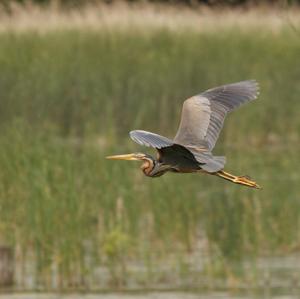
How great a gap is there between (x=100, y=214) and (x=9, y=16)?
8.29 meters

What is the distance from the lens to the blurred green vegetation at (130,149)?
8836mm

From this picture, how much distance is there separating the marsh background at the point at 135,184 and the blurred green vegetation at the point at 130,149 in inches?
0.5

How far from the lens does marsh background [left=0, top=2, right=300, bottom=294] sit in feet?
28.8

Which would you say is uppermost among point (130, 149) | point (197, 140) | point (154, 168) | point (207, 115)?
point (130, 149)

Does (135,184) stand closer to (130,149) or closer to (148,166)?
(130,149)

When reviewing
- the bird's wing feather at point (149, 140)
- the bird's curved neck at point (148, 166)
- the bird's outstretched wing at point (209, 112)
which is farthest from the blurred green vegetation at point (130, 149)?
the bird's wing feather at point (149, 140)

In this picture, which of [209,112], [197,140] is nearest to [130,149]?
[209,112]

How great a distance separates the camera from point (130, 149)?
444 inches

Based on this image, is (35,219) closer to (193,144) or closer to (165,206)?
(165,206)

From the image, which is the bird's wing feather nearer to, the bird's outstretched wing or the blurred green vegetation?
the bird's outstretched wing

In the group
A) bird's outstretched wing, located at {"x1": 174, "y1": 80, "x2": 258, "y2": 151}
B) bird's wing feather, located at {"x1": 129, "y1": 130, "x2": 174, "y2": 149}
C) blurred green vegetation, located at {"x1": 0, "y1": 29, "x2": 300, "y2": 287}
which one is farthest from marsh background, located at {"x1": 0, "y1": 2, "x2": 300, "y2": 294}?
bird's wing feather, located at {"x1": 129, "y1": 130, "x2": 174, "y2": 149}

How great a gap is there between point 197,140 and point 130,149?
486 cm

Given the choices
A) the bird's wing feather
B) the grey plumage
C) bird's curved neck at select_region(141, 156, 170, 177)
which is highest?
the grey plumage

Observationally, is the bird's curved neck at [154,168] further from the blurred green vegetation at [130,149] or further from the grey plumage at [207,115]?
the blurred green vegetation at [130,149]
